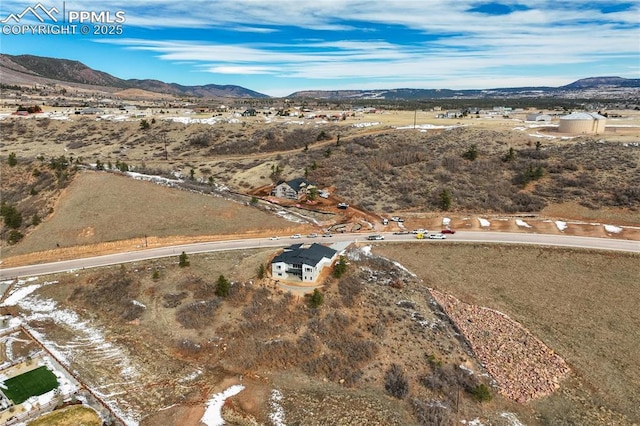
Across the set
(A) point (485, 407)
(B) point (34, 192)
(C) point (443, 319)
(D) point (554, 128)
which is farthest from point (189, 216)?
(D) point (554, 128)

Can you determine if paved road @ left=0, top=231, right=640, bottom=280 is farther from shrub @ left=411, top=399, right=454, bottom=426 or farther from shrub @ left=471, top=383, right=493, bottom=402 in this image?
shrub @ left=411, top=399, right=454, bottom=426

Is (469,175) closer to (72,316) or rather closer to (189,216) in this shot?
(189,216)

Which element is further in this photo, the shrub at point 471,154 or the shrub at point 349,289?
the shrub at point 471,154

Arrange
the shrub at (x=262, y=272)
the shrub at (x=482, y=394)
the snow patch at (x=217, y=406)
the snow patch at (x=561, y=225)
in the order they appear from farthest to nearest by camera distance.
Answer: the snow patch at (x=561, y=225), the shrub at (x=262, y=272), the shrub at (x=482, y=394), the snow patch at (x=217, y=406)

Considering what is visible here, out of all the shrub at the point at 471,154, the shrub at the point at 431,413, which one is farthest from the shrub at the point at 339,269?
the shrub at the point at 471,154

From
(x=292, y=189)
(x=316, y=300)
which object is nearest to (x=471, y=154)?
(x=292, y=189)

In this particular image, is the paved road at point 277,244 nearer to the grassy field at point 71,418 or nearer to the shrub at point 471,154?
the grassy field at point 71,418
